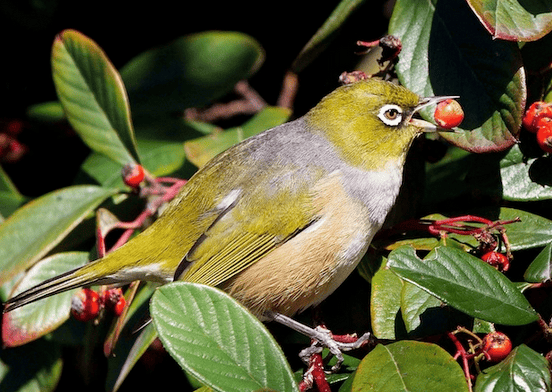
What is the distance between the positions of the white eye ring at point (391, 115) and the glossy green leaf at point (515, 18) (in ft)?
1.75

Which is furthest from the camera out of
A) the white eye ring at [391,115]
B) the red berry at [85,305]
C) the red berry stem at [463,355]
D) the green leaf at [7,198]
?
the green leaf at [7,198]

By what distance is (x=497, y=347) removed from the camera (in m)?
1.88

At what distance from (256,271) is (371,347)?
61 centimetres

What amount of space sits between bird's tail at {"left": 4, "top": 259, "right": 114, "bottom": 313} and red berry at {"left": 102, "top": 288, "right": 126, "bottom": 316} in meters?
0.08

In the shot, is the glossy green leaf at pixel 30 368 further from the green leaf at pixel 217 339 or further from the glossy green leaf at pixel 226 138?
the green leaf at pixel 217 339

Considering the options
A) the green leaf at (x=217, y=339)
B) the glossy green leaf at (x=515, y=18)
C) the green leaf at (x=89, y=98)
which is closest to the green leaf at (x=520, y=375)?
the green leaf at (x=217, y=339)

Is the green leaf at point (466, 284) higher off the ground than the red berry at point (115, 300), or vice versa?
the green leaf at point (466, 284)

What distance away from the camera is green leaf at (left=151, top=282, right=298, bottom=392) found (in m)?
1.84

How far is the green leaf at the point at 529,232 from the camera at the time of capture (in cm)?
219

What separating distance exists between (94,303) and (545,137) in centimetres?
176

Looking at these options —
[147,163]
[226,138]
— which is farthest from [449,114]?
[147,163]

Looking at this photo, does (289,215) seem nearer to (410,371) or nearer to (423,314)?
(423,314)

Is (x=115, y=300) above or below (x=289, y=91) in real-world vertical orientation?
above

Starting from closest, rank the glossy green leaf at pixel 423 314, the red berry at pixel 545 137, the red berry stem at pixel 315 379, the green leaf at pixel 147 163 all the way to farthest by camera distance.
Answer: the red berry stem at pixel 315 379
the glossy green leaf at pixel 423 314
the red berry at pixel 545 137
the green leaf at pixel 147 163
